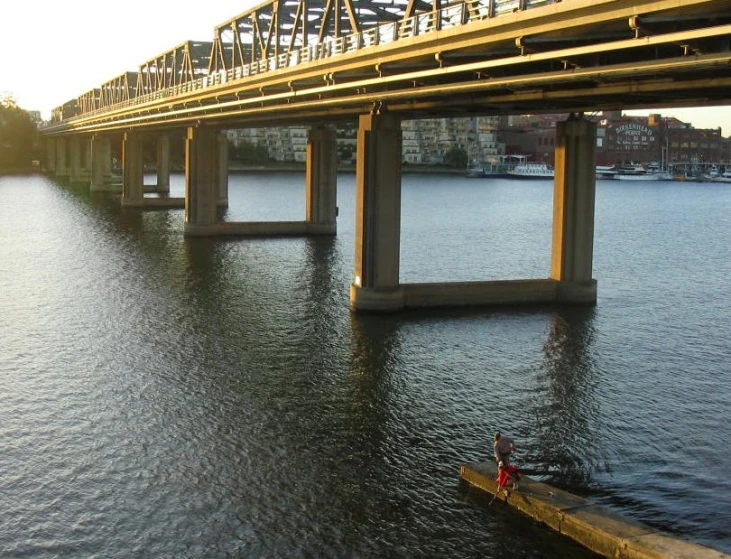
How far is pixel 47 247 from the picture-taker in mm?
61906

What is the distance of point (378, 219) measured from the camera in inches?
1567

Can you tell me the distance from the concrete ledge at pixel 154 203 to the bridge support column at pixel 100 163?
28223mm

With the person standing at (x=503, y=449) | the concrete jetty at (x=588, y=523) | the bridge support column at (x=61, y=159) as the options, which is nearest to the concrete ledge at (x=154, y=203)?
the bridge support column at (x=61, y=159)

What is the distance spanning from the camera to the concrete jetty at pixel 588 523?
633 inches

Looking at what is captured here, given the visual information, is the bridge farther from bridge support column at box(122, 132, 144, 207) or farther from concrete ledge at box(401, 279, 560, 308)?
bridge support column at box(122, 132, 144, 207)

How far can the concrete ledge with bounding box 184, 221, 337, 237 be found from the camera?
225ft

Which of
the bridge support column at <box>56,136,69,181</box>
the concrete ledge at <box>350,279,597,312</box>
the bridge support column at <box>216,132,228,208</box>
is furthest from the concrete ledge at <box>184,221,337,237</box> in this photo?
the bridge support column at <box>56,136,69,181</box>

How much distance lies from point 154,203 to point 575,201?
66224 millimetres

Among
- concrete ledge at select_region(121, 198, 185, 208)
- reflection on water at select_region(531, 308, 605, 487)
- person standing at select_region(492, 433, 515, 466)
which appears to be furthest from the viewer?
concrete ledge at select_region(121, 198, 185, 208)

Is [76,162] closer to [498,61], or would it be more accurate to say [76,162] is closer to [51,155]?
[51,155]

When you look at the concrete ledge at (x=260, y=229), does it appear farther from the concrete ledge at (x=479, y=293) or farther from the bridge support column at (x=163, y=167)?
the bridge support column at (x=163, y=167)

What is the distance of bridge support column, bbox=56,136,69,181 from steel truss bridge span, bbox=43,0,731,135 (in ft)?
408

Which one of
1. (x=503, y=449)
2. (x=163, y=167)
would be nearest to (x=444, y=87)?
(x=503, y=449)

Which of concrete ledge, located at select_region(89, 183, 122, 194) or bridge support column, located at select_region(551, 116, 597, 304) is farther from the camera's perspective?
concrete ledge, located at select_region(89, 183, 122, 194)
